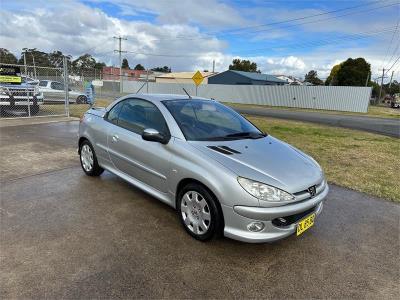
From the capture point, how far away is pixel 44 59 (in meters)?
68.1

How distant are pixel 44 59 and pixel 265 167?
75.1 meters

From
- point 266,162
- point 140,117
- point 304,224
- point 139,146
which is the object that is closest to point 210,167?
point 266,162

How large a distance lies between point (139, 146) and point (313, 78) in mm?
97557

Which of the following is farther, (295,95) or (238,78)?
(238,78)

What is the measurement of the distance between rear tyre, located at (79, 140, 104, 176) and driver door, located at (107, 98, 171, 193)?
643mm

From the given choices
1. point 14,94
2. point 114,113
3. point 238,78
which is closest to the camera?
point 114,113

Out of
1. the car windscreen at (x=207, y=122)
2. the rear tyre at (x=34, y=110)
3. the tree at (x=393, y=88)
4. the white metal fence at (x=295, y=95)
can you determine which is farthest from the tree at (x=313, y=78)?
the car windscreen at (x=207, y=122)

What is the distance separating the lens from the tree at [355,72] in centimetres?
5459

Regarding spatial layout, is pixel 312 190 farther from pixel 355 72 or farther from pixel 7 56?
pixel 7 56

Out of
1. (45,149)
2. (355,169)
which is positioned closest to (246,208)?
(355,169)

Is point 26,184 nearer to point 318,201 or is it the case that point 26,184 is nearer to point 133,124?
point 133,124

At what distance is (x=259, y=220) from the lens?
3031 mm

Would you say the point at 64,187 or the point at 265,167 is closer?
the point at 265,167

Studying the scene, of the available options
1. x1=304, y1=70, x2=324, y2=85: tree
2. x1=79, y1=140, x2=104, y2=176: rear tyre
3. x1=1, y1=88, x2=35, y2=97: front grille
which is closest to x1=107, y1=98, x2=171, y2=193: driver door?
x1=79, y1=140, x2=104, y2=176: rear tyre
